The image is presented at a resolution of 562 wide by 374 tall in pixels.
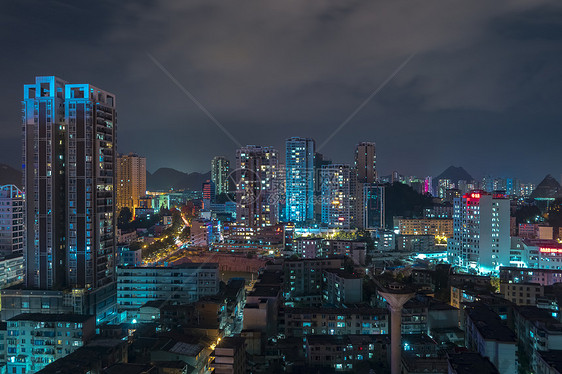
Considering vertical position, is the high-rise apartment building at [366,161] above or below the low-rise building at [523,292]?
above

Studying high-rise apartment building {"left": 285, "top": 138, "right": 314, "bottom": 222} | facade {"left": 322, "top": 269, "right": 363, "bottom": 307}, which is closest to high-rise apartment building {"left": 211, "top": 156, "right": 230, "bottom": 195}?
→ high-rise apartment building {"left": 285, "top": 138, "right": 314, "bottom": 222}

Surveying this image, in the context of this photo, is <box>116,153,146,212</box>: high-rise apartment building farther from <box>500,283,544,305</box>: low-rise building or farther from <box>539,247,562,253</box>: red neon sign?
<box>500,283,544,305</box>: low-rise building

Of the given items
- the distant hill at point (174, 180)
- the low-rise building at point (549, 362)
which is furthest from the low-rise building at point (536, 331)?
the distant hill at point (174, 180)

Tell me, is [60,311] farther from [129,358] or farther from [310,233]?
[310,233]

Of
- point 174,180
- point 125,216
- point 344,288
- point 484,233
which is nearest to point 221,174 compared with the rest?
point 125,216

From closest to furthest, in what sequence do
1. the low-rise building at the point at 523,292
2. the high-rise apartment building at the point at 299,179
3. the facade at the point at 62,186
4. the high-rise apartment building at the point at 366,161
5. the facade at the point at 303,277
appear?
the facade at the point at 62,186, the low-rise building at the point at 523,292, the facade at the point at 303,277, the high-rise apartment building at the point at 299,179, the high-rise apartment building at the point at 366,161

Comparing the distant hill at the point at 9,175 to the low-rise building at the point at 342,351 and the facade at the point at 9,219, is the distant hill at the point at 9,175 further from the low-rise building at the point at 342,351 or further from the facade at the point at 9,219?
the low-rise building at the point at 342,351

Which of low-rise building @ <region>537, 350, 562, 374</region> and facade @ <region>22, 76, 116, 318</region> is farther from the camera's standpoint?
facade @ <region>22, 76, 116, 318</region>

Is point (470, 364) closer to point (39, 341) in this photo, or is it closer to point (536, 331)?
point (536, 331)
